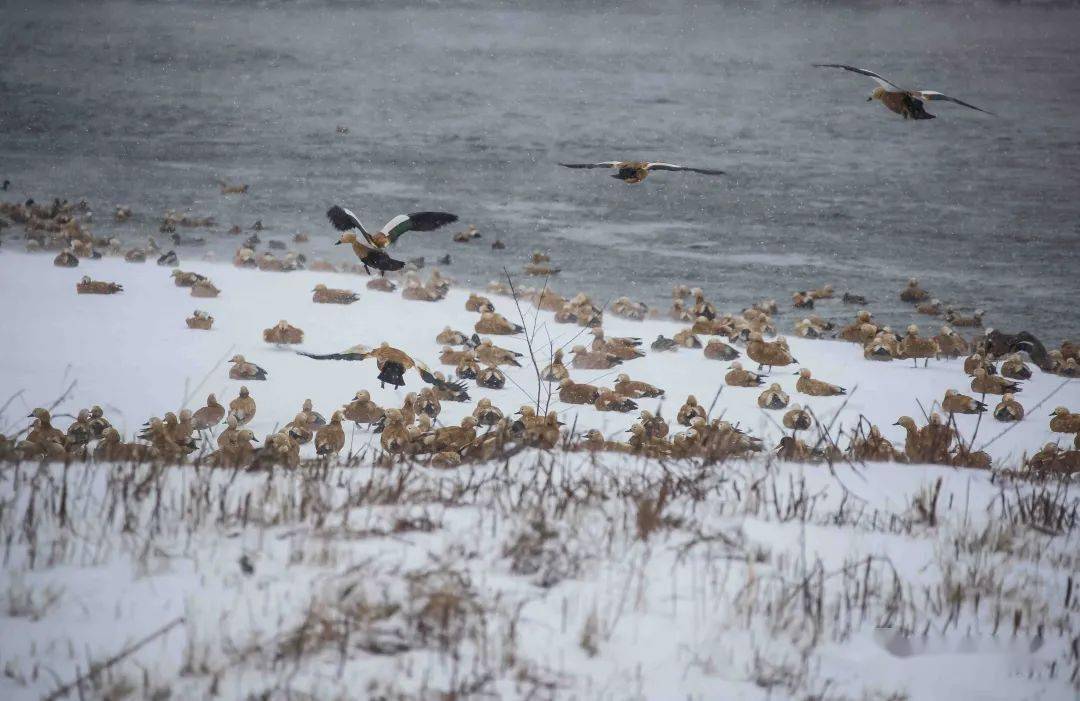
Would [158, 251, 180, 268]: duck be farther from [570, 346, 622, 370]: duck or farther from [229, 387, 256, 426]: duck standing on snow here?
[570, 346, 622, 370]: duck

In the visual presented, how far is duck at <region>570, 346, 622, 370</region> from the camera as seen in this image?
720 cm

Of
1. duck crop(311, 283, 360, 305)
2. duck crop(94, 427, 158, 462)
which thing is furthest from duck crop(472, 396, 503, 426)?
duck crop(311, 283, 360, 305)

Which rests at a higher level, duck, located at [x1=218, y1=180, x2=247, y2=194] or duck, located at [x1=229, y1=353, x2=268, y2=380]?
duck, located at [x1=218, y1=180, x2=247, y2=194]

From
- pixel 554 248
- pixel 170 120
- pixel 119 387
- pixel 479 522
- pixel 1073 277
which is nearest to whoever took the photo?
pixel 479 522

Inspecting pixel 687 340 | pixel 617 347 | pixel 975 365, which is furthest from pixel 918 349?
pixel 617 347

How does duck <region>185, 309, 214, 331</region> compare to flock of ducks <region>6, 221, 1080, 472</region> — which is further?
duck <region>185, 309, 214, 331</region>

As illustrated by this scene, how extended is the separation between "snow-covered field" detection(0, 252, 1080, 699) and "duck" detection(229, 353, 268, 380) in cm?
310

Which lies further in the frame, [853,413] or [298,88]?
[298,88]

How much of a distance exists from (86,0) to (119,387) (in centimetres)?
1162

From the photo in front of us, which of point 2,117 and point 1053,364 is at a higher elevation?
point 2,117

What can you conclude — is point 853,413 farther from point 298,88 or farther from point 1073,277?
point 298,88

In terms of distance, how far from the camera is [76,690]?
1837mm

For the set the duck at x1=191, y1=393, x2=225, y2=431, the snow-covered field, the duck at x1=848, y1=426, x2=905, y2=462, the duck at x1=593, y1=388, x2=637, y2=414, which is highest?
the snow-covered field

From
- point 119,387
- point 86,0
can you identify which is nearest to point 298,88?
point 86,0
